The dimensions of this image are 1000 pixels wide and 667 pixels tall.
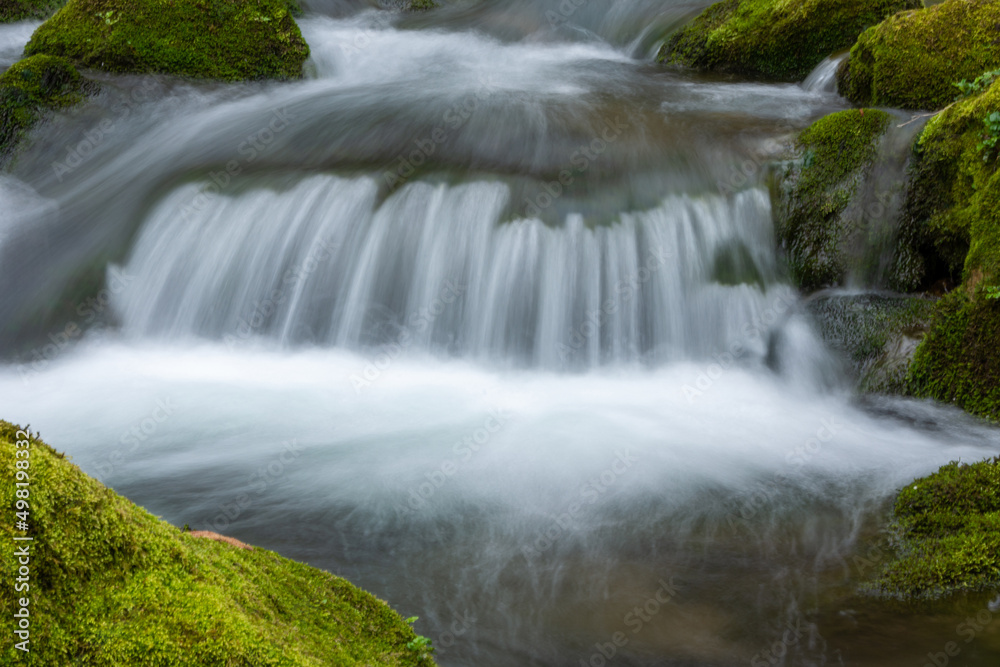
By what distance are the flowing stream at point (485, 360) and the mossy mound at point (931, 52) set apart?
0.77 metres

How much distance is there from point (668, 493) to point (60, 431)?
466cm

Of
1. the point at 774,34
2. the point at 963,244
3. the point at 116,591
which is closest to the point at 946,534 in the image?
the point at 963,244

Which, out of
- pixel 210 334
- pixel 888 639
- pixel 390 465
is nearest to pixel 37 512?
pixel 888 639

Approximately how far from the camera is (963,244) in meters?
6.83

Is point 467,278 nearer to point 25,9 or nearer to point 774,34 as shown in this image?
point 774,34

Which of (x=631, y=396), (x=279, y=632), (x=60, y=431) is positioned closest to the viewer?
(x=279, y=632)

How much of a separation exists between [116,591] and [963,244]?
22.7 ft

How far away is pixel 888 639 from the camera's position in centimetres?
398

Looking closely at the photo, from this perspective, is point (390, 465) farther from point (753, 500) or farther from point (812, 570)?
point (812, 570)

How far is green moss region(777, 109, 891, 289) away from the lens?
7441 mm

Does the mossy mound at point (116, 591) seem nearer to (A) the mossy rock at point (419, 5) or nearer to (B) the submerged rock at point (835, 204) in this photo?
(B) the submerged rock at point (835, 204)

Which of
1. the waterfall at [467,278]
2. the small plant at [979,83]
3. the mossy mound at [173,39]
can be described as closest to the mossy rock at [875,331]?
the waterfall at [467,278]

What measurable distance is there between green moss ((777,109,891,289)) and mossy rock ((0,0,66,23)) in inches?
460

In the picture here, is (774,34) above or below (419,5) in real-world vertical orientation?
below
